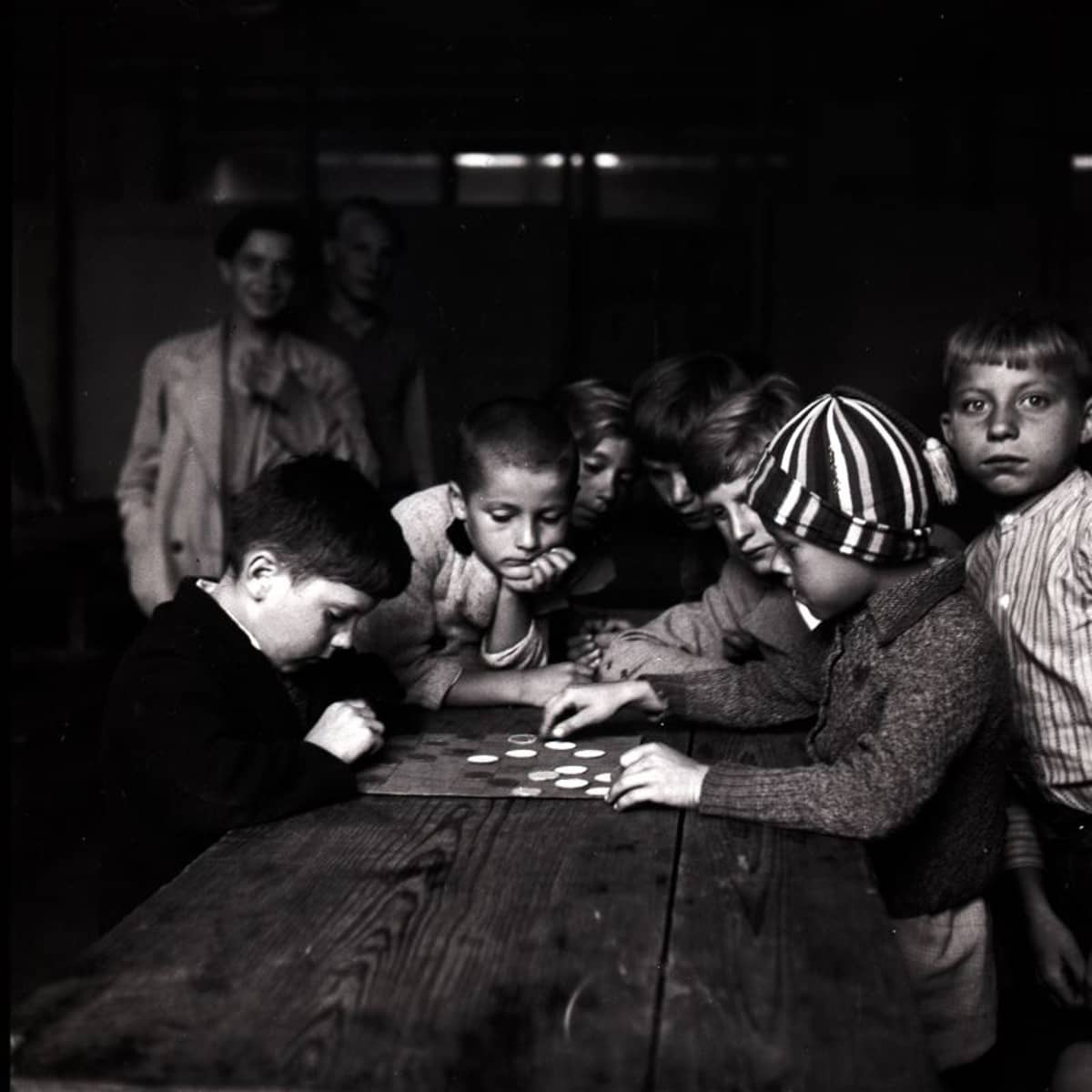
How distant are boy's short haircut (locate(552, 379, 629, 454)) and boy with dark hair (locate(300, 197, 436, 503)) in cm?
111

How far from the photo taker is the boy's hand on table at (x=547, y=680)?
8.56ft

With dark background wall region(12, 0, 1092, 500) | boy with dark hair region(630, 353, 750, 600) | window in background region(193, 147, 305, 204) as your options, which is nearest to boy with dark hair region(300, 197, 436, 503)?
boy with dark hair region(630, 353, 750, 600)

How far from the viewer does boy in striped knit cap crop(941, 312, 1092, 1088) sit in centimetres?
246

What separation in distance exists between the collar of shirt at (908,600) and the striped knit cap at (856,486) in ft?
0.19

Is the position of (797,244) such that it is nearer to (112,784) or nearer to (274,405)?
(274,405)

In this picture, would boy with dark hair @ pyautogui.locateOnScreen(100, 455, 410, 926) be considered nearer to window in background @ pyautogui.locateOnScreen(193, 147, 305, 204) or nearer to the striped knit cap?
the striped knit cap

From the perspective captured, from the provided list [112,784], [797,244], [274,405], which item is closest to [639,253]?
[797,244]

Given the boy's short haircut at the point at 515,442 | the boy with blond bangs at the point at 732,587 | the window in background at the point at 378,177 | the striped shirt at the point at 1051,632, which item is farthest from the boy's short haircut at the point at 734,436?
the window in background at the point at 378,177

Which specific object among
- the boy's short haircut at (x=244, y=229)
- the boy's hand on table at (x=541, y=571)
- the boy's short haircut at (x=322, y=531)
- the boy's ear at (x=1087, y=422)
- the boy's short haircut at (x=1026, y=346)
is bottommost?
the boy's hand on table at (x=541, y=571)

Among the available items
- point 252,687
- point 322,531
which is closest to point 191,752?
point 252,687

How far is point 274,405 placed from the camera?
4.16m

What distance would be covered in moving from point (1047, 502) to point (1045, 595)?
173mm

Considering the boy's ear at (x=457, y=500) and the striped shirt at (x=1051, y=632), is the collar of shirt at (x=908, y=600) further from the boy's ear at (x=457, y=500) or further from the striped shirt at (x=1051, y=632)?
the boy's ear at (x=457, y=500)

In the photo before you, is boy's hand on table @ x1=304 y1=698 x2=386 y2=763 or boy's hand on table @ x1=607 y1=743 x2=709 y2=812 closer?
boy's hand on table @ x1=607 y1=743 x2=709 y2=812
